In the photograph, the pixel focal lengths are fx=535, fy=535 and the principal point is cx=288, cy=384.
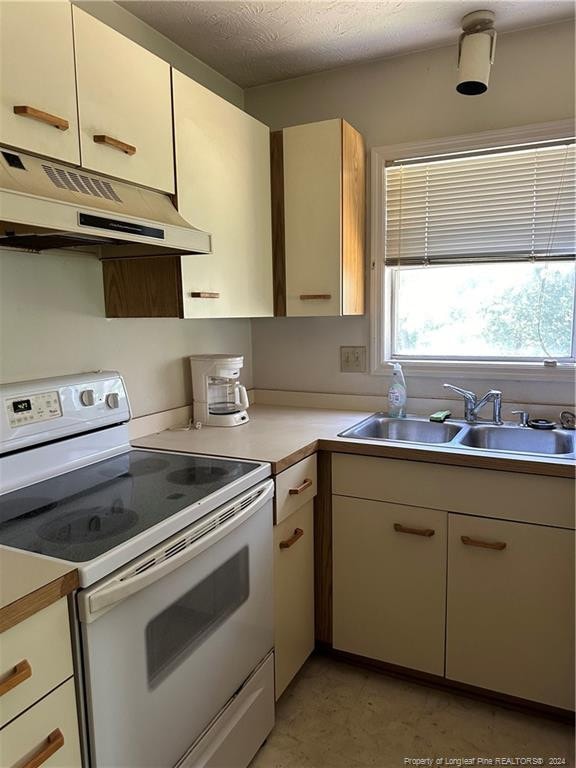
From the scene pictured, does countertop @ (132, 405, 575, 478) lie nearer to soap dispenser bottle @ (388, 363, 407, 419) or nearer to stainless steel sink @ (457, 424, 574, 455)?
soap dispenser bottle @ (388, 363, 407, 419)

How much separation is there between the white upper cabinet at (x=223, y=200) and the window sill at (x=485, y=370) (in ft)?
2.23

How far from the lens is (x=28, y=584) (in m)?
0.94

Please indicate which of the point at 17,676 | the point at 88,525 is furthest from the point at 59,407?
the point at 17,676

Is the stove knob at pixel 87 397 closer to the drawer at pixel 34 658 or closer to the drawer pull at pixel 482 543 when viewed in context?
the drawer at pixel 34 658

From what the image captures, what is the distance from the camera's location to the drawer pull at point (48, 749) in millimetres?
929

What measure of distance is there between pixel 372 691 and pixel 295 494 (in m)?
0.81

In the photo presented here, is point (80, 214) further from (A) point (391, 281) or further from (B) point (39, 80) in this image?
(A) point (391, 281)

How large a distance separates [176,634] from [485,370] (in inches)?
62.6

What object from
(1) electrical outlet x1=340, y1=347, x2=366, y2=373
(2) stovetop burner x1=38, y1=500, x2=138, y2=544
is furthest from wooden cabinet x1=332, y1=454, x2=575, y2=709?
(2) stovetop burner x1=38, y1=500, x2=138, y2=544

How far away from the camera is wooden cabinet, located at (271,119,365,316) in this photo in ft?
7.01

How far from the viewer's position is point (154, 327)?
2072 mm

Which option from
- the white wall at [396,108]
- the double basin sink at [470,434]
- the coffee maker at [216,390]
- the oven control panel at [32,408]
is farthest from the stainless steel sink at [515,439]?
the oven control panel at [32,408]

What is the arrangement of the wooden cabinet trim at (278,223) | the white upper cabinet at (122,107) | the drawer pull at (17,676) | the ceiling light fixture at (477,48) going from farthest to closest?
the wooden cabinet trim at (278,223), the ceiling light fixture at (477,48), the white upper cabinet at (122,107), the drawer pull at (17,676)

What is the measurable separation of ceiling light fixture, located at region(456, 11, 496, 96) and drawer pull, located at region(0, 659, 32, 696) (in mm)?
2152
